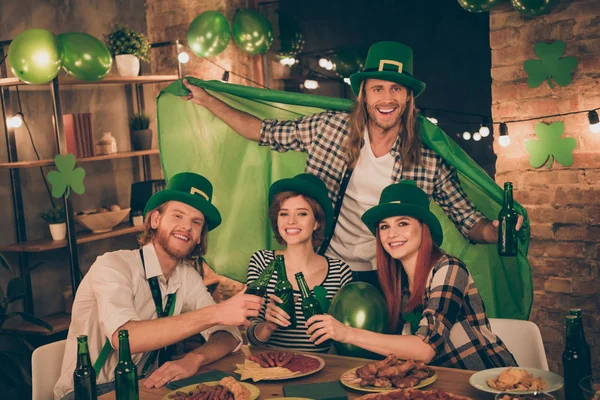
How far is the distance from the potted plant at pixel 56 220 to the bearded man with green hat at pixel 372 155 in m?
1.97

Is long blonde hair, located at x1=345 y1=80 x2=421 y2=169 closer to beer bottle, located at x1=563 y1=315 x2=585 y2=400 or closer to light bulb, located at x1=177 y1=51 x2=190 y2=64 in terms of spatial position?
beer bottle, located at x1=563 y1=315 x2=585 y2=400

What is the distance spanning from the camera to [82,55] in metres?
4.27

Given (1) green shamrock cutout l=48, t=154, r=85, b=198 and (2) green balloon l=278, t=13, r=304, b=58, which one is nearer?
(1) green shamrock cutout l=48, t=154, r=85, b=198

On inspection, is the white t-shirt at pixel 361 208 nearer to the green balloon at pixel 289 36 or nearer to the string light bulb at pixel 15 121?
the string light bulb at pixel 15 121

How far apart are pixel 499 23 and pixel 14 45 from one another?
8.59 feet

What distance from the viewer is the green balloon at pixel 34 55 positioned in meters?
4.07

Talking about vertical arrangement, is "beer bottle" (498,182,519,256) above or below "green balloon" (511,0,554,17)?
below

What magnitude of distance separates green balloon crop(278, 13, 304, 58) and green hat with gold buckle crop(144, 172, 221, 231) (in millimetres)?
2827

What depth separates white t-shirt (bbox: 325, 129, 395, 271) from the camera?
320 cm

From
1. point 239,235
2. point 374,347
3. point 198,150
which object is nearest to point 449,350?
point 374,347

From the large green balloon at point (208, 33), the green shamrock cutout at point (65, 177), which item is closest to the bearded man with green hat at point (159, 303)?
the green shamrock cutout at point (65, 177)

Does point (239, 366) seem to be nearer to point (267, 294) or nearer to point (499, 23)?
point (267, 294)

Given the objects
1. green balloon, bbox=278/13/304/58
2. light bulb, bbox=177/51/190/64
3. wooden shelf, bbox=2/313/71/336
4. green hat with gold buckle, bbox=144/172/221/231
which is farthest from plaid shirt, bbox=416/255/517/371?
green balloon, bbox=278/13/304/58

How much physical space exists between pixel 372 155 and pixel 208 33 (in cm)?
218
